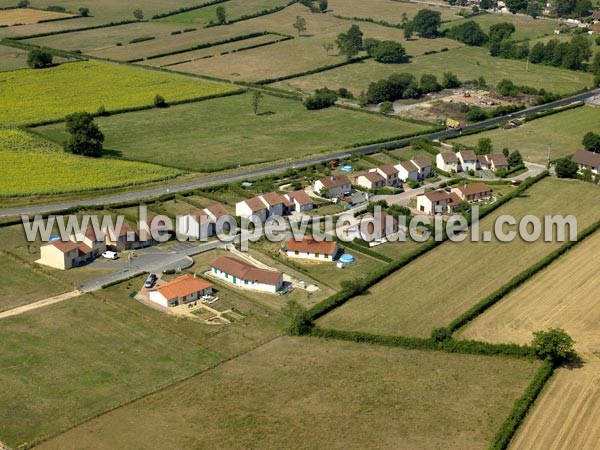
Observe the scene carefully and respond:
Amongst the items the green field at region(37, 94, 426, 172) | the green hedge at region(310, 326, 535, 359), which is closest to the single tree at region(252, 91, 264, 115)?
the green field at region(37, 94, 426, 172)

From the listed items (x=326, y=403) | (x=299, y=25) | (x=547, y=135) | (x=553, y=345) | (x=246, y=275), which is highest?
(x=299, y=25)

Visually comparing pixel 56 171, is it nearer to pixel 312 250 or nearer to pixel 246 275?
pixel 312 250

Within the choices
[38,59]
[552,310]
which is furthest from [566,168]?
[38,59]

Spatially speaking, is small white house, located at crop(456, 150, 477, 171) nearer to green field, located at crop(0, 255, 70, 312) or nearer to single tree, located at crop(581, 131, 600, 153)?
single tree, located at crop(581, 131, 600, 153)

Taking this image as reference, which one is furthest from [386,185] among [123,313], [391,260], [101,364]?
[101,364]

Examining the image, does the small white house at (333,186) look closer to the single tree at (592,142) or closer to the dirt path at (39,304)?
the dirt path at (39,304)

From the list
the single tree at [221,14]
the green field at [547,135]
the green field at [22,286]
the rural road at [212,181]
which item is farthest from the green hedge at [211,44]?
the green field at [22,286]
